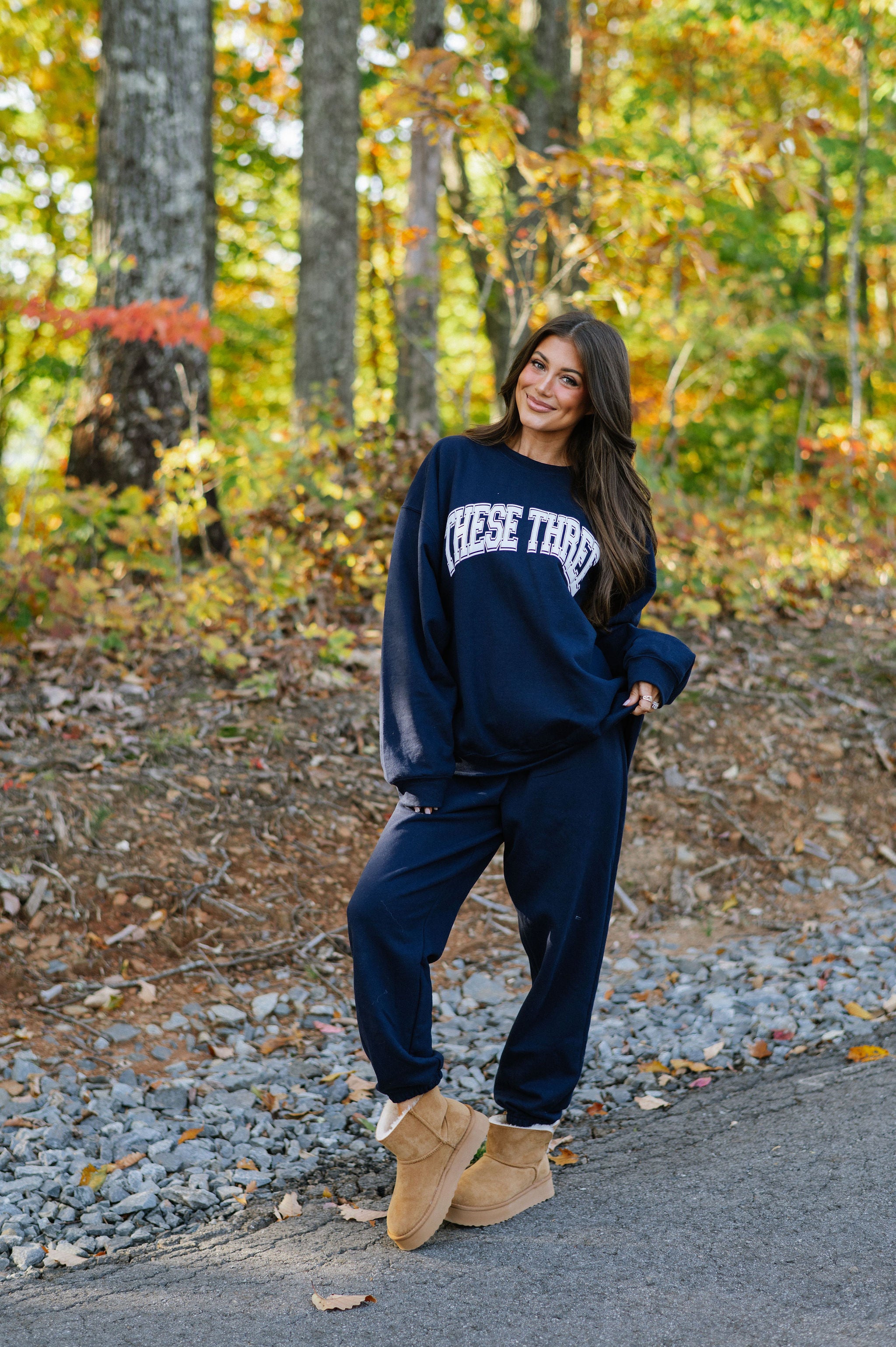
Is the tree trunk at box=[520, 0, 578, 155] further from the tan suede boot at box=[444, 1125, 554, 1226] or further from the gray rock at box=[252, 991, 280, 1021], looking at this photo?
the tan suede boot at box=[444, 1125, 554, 1226]

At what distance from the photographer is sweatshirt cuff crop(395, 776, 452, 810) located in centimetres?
264

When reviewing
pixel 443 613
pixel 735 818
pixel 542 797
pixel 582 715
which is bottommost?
pixel 735 818

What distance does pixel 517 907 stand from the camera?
2.80m

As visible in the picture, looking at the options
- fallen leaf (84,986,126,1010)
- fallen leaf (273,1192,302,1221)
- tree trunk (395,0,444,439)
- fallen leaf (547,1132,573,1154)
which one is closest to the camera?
fallen leaf (273,1192,302,1221)

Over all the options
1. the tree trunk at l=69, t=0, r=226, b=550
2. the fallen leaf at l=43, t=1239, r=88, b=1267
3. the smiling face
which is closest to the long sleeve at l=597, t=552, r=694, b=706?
the smiling face

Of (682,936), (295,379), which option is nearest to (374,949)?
(682,936)

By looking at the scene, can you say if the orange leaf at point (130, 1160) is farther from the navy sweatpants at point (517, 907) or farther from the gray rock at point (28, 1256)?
the navy sweatpants at point (517, 907)

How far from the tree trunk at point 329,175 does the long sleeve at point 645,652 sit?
21.9ft

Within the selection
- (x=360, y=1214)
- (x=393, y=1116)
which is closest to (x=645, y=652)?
(x=393, y=1116)

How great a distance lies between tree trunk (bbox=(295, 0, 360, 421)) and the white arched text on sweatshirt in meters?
6.71

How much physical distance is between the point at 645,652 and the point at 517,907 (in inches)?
28.6

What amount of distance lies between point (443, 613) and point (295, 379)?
22.6 ft

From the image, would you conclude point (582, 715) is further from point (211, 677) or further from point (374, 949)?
point (211, 677)

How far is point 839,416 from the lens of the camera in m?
14.2
